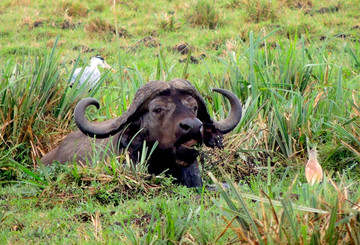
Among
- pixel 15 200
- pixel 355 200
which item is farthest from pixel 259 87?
pixel 355 200

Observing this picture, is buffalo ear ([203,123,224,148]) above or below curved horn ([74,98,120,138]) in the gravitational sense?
below

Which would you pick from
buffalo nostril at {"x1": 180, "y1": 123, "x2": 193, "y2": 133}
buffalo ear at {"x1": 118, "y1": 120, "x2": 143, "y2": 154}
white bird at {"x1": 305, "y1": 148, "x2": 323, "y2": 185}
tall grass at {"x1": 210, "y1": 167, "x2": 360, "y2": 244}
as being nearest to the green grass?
tall grass at {"x1": 210, "y1": 167, "x2": 360, "y2": 244}

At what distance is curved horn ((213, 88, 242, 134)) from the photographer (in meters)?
6.04

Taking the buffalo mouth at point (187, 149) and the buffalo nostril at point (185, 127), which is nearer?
the buffalo nostril at point (185, 127)

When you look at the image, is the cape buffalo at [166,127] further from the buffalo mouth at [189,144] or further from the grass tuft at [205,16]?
the grass tuft at [205,16]

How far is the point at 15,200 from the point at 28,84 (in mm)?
1974

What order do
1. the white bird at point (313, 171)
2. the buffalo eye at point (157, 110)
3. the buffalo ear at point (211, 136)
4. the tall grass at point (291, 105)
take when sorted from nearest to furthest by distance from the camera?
1. the white bird at point (313, 171)
2. the buffalo eye at point (157, 110)
3. the buffalo ear at point (211, 136)
4. the tall grass at point (291, 105)

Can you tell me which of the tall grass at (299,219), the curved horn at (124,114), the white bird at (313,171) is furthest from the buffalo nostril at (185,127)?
the tall grass at (299,219)

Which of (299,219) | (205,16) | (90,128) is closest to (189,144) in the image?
(90,128)

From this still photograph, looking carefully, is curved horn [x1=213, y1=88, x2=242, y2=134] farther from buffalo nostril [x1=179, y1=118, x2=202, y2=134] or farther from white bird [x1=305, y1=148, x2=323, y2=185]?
white bird [x1=305, y1=148, x2=323, y2=185]

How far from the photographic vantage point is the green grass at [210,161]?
135 inches

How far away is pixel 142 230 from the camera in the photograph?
409 cm

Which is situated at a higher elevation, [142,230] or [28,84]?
[28,84]

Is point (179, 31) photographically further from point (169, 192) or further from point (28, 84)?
point (169, 192)
